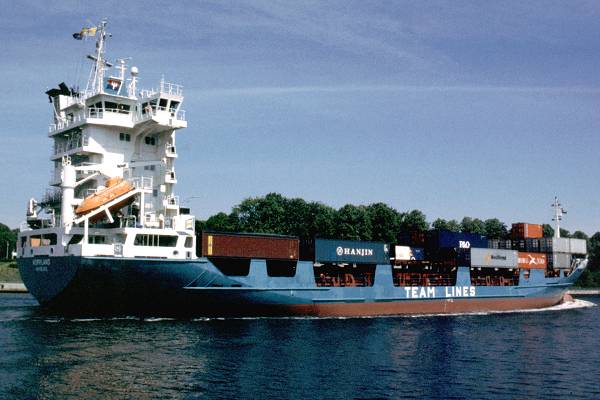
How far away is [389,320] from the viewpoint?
4809cm

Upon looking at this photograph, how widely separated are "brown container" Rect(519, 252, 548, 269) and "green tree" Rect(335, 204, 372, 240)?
29.2 metres

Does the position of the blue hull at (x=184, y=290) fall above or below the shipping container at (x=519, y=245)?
below

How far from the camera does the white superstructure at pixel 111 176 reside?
39812mm

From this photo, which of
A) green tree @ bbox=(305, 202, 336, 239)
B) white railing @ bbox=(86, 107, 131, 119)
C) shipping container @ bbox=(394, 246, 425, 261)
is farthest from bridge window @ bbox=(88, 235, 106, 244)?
green tree @ bbox=(305, 202, 336, 239)

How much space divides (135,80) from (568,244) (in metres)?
51.4

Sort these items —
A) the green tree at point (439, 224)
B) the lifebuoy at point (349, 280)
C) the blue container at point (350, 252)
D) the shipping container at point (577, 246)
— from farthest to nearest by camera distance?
the green tree at point (439, 224) → the shipping container at point (577, 246) → the lifebuoy at point (349, 280) → the blue container at point (350, 252)

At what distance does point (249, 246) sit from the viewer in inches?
1694

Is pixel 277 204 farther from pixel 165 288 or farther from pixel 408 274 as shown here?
pixel 165 288

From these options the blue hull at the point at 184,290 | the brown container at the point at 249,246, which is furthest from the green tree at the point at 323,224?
the brown container at the point at 249,246

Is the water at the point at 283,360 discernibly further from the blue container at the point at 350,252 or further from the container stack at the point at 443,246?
the container stack at the point at 443,246

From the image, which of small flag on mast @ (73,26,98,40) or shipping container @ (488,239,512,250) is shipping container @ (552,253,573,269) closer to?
shipping container @ (488,239,512,250)

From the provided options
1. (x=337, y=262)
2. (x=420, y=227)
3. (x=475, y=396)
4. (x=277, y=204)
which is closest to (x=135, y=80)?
(x=337, y=262)

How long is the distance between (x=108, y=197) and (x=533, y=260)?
4614 centimetres

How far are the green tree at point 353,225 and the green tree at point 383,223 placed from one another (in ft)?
8.91
